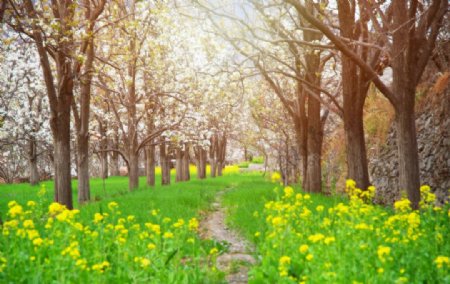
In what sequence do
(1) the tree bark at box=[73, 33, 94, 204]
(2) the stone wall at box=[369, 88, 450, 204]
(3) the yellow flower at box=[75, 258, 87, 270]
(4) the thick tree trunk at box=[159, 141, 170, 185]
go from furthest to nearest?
(4) the thick tree trunk at box=[159, 141, 170, 185] → (1) the tree bark at box=[73, 33, 94, 204] → (2) the stone wall at box=[369, 88, 450, 204] → (3) the yellow flower at box=[75, 258, 87, 270]

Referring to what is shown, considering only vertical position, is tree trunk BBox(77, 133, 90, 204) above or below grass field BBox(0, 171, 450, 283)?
above

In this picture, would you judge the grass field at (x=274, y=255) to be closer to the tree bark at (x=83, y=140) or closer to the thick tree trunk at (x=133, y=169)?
the tree bark at (x=83, y=140)

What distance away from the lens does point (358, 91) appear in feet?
40.7

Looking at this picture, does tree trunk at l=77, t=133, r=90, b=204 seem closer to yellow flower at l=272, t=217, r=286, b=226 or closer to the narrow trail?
the narrow trail

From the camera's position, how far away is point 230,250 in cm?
882

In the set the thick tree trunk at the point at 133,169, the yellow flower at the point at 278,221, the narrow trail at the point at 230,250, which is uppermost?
the thick tree trunk at the point at 133,169

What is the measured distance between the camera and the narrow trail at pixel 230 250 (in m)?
7.09

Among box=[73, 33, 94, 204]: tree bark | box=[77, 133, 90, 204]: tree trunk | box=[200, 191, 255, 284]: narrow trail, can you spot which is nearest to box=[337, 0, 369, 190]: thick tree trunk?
box=[200, 191, 255, 284]: narrow trail

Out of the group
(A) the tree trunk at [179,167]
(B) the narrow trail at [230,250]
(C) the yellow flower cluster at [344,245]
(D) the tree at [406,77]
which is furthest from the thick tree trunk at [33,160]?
(C) the yellow flower cluster at [344,245]

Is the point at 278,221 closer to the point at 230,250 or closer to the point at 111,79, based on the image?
the point at 230,250

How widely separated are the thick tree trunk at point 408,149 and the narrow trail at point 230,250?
12.2 ft

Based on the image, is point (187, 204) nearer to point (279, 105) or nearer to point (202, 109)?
point (202, 109)

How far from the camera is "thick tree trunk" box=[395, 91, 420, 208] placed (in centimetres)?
991

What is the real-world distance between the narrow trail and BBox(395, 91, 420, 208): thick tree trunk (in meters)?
3.73
